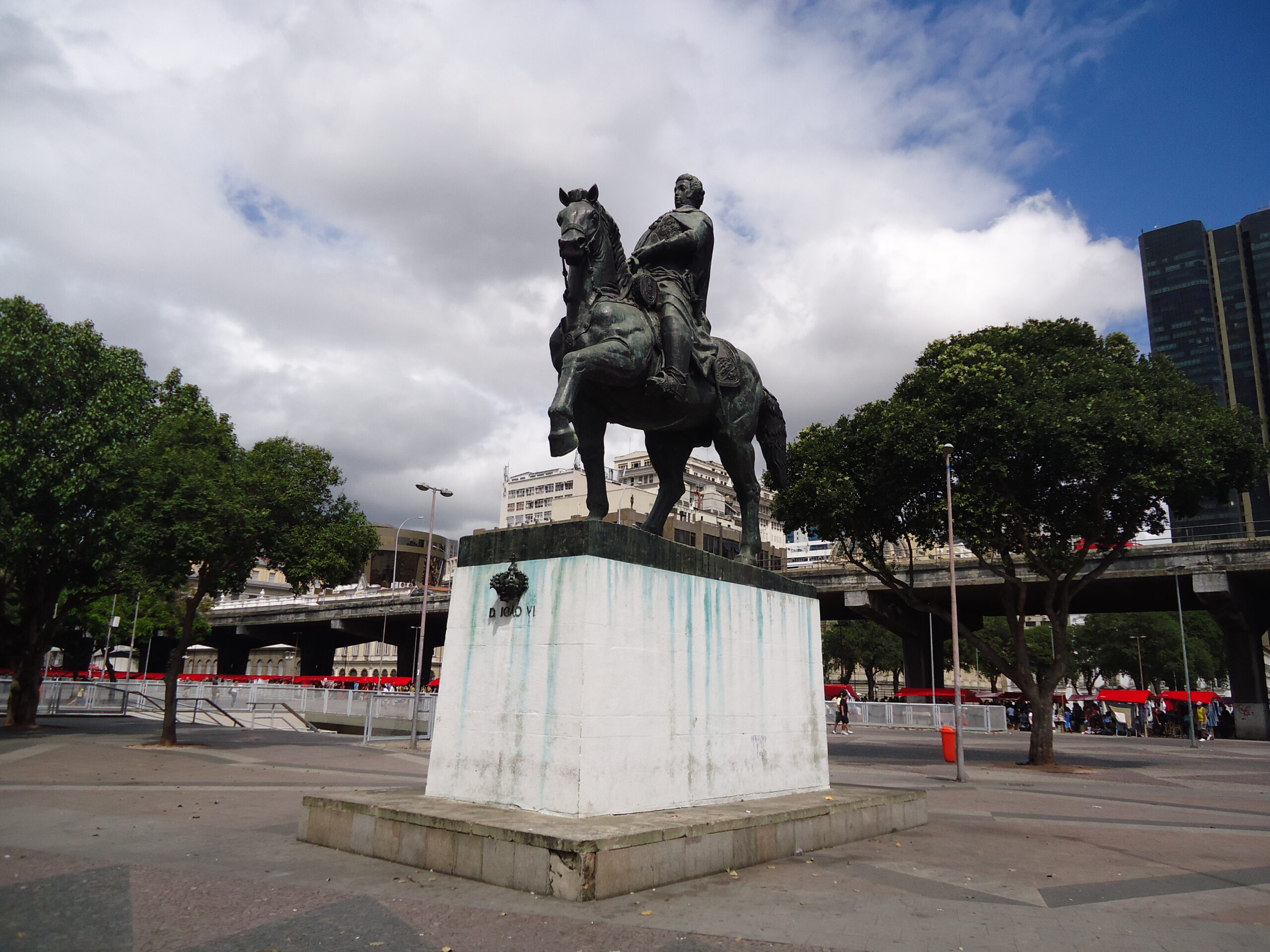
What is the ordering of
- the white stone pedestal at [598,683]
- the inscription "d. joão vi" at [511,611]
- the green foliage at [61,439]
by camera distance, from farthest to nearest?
the green foliage at [61,439], the inscription "d. joão vi" at [511,611], the white stone pedestal at [598,683]

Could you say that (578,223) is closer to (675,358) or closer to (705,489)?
(675,358)

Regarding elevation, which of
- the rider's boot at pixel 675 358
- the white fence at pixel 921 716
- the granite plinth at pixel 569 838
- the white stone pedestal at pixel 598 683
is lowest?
the white fence at pixel 921 716

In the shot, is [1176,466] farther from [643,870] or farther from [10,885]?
[10,885]

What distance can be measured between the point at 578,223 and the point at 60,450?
1905cm

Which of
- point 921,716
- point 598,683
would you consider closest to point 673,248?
point 598,683

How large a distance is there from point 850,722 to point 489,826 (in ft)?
133

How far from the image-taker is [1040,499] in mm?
22156

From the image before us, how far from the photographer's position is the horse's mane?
8422mm

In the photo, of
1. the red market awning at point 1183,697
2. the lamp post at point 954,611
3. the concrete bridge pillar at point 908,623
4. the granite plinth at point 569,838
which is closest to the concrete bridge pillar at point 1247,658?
the red market awning at point 1183,697

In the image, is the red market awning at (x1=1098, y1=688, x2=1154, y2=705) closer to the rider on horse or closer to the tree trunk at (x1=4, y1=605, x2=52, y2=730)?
the rider on horse

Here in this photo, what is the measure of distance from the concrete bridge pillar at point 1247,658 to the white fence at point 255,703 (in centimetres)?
3500

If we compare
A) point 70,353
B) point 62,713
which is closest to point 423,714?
point 62,713

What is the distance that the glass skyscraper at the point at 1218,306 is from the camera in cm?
14412

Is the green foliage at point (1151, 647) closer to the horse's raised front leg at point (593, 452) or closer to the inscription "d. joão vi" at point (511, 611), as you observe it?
the horse's raised front leg at point (593, 452)
